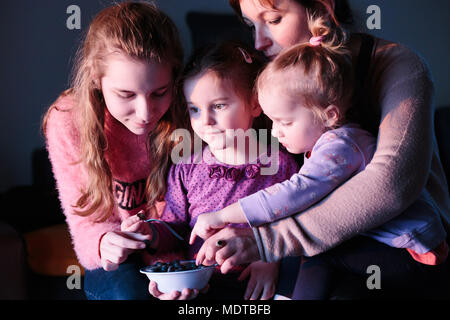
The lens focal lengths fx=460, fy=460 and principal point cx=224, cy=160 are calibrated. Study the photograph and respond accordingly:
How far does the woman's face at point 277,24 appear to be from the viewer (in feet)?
3.53

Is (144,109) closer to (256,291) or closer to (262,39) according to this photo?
(262,39)

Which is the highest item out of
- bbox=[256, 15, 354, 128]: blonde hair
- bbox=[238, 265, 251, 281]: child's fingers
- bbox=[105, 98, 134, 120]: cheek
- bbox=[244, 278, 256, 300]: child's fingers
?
bbox=[256, 15, 354, 128]: blonde hair

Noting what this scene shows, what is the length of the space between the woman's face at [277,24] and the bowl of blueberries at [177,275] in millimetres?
541

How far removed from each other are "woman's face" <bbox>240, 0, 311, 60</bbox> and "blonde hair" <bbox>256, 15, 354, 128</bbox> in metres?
0.09

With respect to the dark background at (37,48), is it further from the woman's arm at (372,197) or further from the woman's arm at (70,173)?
the woman's arm at (372,197)

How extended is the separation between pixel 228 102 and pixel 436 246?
0.55 m

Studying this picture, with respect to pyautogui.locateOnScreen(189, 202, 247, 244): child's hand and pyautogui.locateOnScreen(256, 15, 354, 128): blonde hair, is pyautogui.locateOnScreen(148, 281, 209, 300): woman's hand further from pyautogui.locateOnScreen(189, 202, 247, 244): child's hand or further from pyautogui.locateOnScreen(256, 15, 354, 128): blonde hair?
pyautogui.locateOnScreen(256, 15, 354, 128): blonde hair

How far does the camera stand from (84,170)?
1171mm

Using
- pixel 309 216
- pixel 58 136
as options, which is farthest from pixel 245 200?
pixel 58 136

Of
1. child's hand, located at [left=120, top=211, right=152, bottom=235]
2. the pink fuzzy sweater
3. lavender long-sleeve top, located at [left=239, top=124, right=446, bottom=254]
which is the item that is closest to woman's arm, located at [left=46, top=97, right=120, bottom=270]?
the pink fuzzy sweater

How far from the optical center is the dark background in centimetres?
203
